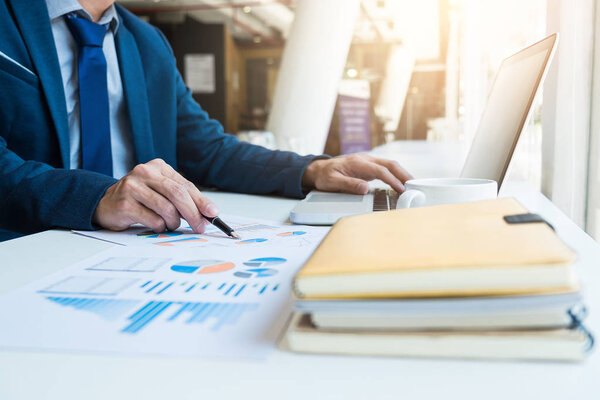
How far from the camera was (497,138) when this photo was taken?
0.99m

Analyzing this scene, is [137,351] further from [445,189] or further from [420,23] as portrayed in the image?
[420,23]

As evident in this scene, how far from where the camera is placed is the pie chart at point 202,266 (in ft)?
1.77

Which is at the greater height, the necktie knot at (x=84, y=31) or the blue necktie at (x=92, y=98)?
the necktie knot at (x=84, y=31)

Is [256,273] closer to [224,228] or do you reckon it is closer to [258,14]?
[224,228]

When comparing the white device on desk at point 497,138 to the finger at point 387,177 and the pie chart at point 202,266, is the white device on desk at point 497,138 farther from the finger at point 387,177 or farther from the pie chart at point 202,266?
the pie chart at point 202,266

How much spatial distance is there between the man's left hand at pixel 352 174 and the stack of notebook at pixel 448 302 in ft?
2.24

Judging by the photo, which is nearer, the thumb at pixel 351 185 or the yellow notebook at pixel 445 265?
the yellow notebook at pixel 445 265

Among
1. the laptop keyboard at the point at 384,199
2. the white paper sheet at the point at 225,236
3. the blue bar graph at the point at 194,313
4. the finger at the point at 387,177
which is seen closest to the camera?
the blue bar graph at the point at 194,313

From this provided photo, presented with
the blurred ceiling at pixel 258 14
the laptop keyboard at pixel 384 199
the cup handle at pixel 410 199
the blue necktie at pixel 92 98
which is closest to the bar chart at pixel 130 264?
the cup handle at pixel 410 199

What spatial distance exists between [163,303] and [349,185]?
681 millimetres

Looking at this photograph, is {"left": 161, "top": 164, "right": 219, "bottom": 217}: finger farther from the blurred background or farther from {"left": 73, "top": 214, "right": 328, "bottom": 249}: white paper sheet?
the blurred background

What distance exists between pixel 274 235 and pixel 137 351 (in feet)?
1.27

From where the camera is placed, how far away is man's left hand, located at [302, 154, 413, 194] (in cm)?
104

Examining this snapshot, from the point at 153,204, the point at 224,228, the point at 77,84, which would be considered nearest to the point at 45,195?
the point at 153,204
